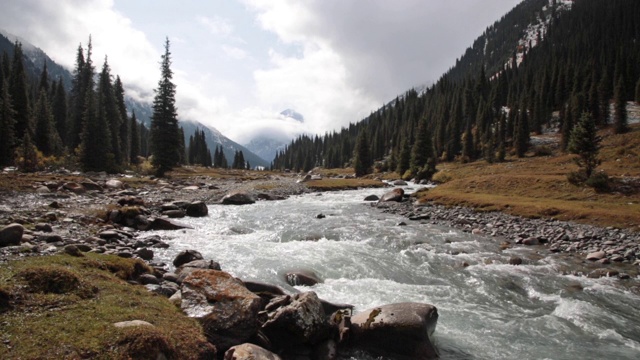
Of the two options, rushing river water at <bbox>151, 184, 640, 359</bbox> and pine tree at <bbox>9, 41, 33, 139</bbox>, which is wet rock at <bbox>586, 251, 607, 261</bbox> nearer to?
rushing river water at <bbox>151, 184, 640, 359</bbox>

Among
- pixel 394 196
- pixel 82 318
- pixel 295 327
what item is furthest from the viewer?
pixel 394 196

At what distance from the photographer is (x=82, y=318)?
21.1 feet

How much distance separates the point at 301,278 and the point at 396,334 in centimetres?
539

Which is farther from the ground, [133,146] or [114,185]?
[133,146]

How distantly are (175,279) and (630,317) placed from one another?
15.9 metres

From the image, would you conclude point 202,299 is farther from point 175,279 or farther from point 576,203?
point 576,203

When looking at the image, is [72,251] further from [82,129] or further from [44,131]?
[44,131]

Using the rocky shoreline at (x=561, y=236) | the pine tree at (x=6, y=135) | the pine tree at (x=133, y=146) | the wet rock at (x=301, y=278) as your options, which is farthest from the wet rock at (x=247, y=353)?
the pine tree at (x=133, y=146)

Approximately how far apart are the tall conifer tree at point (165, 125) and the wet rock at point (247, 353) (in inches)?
2097

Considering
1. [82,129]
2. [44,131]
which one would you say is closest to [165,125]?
[82,129]

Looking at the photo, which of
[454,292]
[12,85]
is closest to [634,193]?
[454,292]

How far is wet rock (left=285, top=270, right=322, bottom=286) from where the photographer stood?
13.1 meters

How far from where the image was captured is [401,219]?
1188 inches

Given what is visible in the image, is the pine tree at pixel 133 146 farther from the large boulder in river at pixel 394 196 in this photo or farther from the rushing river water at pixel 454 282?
the rushing river water at pixel 454 282
